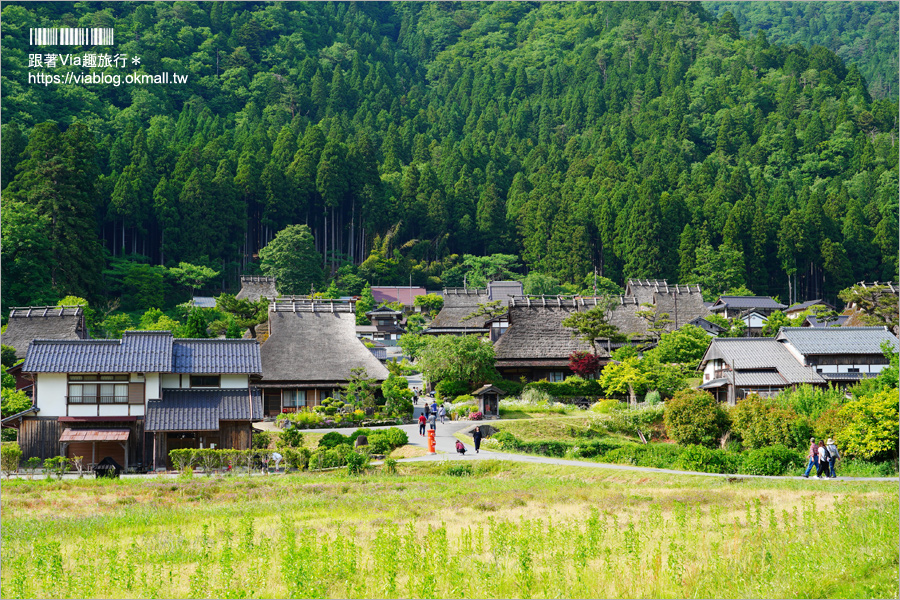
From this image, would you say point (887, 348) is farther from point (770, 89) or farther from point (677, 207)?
point (770, 89)

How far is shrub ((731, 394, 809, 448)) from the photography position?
30.1 metres

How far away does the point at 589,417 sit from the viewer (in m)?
37.6

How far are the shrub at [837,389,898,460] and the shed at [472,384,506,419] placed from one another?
1484 cm

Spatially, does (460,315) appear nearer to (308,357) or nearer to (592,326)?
(592,326)

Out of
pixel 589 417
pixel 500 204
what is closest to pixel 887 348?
pixel 589 417

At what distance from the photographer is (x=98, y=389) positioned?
2986cm

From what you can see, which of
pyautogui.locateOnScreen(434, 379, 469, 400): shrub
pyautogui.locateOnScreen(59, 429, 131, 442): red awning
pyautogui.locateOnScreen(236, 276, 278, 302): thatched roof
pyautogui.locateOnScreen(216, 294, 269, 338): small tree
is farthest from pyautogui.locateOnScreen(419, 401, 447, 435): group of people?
pyautogui.locateOnScreen(236, 276, 278, 302): thatched roof

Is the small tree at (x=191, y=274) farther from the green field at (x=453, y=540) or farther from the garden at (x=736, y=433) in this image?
the green field at (x=453, y=540)

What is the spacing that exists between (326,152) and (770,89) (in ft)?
221

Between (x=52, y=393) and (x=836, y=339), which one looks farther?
(x=836, y=339)

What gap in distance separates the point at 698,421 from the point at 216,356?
667 inches

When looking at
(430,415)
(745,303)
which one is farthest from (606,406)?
(745,303)

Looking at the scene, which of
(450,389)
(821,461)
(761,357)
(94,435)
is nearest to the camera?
(821,461)

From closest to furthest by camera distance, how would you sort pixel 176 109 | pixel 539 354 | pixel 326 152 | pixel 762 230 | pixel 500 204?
pixel 539 354, pixel 762 230, pixel 326 152, pixel 500 204, pixel 176 109
